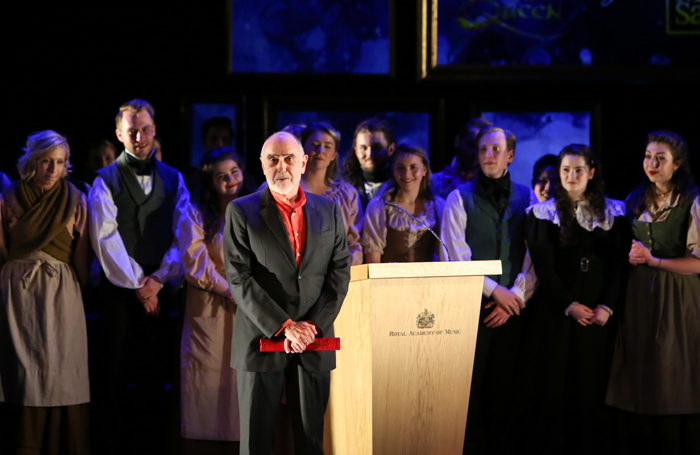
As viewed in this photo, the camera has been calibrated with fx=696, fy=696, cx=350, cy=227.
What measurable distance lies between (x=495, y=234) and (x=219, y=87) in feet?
7.44

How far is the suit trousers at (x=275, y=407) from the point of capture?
8.84 ft

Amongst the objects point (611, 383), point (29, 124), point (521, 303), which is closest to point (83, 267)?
point (29, 124)

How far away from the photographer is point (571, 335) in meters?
3.96

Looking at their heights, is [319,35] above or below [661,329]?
above

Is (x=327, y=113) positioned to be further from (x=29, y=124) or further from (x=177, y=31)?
(x=29, y=124)

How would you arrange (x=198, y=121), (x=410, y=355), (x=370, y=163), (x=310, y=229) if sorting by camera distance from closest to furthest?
(x=410, y=355) < (x=310, y=229) < (x=370, y=163) < (x=198, y=121)

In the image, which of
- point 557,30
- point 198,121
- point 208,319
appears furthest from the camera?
point 557,30

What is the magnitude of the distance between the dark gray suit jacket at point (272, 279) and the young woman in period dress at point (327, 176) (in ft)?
3.94

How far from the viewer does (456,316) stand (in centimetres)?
275

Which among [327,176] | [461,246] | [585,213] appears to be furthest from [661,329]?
[327,176]

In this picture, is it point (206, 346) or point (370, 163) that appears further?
point (370, 163)

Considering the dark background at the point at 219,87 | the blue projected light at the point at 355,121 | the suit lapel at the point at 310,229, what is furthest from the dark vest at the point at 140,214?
the suit lapel at the point at 310,229

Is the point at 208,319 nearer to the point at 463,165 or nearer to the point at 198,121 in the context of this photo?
the point at 198,121

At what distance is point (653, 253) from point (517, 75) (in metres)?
1.69
